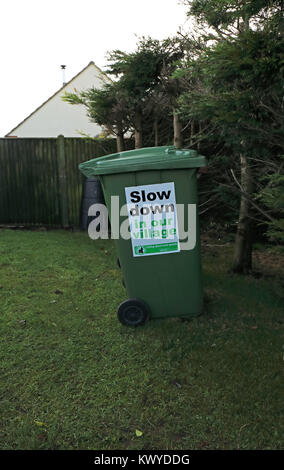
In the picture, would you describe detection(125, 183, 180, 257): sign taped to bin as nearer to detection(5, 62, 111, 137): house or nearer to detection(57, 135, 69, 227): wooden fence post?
detection(57, 135, 69, 227): wooden fence post

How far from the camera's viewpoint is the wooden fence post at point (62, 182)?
731 centimetres

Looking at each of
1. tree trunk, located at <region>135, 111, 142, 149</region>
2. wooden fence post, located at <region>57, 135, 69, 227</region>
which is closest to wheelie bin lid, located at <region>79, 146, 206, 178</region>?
tree trunk, located at <region>135, 111, 142, 149</region>

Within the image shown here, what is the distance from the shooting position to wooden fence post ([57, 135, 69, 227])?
288 inches

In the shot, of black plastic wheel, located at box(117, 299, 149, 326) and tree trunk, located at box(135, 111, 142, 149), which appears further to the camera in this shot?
tree trunk, located at box(135, 111, 142, 149)

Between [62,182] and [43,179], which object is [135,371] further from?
[43,179]

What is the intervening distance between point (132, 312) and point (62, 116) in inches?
598

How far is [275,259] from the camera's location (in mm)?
5461

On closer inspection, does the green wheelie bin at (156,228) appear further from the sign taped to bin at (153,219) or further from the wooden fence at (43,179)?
the wooden fence at (43,179)

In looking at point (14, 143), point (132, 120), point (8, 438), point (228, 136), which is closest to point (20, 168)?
point (14, 143)

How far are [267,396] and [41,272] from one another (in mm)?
3214

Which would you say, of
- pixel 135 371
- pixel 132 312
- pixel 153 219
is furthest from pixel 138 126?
pixel 135 371

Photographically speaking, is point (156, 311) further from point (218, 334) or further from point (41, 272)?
point (41, 272)

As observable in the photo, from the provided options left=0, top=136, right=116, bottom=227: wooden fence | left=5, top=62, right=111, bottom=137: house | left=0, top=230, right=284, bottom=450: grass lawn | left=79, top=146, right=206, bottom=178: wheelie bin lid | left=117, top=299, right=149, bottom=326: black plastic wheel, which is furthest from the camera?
left=5, top=62, right=111, bottom=137: house

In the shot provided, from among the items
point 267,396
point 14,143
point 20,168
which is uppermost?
point 14,143
